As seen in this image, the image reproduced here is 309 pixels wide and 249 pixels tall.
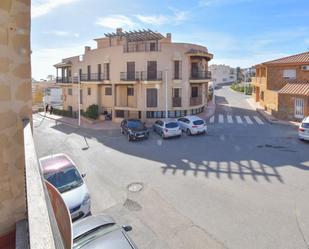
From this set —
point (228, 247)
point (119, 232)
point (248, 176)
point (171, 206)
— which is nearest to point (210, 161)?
point (248, 176)

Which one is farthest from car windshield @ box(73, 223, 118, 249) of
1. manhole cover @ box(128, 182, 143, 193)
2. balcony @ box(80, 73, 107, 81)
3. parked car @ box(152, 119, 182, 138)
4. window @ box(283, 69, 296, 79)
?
window @ box(283, 69, 296, 79)

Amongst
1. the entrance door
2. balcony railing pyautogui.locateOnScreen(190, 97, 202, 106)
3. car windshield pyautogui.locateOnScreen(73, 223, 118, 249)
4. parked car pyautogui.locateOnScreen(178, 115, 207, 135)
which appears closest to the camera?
car windshield pyautogui.locateOnScreen(73, 223, 118, 249)

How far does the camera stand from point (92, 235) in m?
6.35

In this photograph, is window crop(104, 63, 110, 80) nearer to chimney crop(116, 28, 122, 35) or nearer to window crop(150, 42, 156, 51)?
chimney crop(116, 28, 122, 35)

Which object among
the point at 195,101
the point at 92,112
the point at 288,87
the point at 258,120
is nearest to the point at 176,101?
the point at 195,101

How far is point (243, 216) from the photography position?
365 inches

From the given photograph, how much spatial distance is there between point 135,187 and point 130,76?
20.0 m

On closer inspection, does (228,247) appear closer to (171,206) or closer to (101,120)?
(171,206)

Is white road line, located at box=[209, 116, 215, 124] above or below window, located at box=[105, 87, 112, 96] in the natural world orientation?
below

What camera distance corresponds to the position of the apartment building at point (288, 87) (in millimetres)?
26938

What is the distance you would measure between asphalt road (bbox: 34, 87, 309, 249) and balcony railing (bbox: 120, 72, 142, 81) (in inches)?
376

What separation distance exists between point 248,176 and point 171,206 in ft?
16.0

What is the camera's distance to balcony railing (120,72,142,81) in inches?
1175

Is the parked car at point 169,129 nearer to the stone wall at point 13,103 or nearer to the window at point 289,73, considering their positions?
the window at point 289,73
